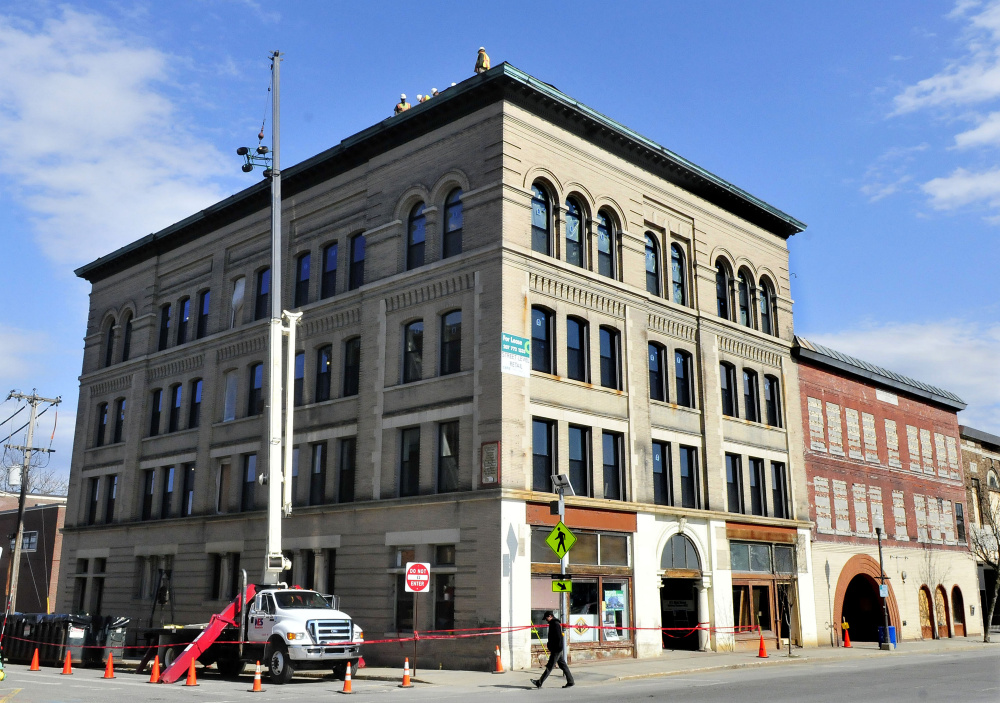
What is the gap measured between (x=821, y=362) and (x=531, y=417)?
18469 millimetres

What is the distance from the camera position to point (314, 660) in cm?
2209

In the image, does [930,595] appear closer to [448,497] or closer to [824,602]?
[824,602]

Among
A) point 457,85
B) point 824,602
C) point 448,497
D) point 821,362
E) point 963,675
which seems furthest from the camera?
point 821,362

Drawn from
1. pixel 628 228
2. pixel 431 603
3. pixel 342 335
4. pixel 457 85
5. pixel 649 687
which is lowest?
pixel 649 687

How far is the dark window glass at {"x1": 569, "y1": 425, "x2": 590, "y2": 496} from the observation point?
1142 inches

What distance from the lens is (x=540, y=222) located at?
98.0ft

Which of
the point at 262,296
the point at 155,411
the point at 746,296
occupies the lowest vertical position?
the point at 155,411

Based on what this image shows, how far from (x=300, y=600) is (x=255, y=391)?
45.6 ft

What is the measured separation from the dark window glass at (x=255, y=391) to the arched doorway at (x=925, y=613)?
103 ft

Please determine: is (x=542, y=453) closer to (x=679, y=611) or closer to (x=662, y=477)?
(x=662, y=477)

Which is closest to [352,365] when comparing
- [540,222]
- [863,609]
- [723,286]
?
[540,222]

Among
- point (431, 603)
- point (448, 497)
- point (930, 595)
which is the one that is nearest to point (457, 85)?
point (448, 497)

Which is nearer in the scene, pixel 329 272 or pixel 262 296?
pixel 329 272

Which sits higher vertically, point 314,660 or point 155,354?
point 155,354
